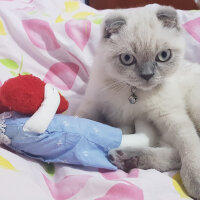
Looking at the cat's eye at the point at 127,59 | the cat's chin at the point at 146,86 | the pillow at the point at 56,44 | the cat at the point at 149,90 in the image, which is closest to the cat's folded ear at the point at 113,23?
the cat at the point at 149,90

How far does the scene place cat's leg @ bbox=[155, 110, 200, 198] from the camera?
905 mm

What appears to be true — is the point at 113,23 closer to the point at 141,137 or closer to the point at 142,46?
the point at 142,46

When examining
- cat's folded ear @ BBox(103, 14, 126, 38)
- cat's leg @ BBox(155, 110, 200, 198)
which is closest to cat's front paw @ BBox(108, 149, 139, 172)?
cat's leg @ BBox(155, 110, 200, 198)

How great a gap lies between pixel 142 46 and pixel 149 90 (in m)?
0.18

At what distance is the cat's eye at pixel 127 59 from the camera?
3.43 feet

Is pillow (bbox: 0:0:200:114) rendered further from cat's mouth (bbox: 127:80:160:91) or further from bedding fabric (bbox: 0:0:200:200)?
cat's mouth (bbox: 127:80:160:91)

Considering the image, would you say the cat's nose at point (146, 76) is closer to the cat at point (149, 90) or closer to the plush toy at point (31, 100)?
the cat at point (149, 90)

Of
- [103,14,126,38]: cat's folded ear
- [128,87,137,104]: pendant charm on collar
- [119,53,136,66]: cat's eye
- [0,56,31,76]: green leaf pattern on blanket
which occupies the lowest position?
[0,56,31,76]: green leaf pattern on blanket

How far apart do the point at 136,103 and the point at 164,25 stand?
29cm

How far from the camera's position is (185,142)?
1.02 m

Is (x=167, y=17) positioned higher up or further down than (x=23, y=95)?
higher up

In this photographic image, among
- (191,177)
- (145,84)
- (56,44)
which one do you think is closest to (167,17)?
(145,84)

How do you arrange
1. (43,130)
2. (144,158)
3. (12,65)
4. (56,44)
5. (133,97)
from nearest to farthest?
1. (43,130)
2. (144,158)
3. (133,97)
4. (12,65)
5. (56,44)

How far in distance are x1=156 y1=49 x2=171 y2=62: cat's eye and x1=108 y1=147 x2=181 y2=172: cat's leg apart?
0.30m
